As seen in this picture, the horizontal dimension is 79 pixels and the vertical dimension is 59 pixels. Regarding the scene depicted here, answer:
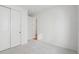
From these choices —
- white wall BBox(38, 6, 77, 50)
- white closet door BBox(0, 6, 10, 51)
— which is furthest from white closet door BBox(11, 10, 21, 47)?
white wall BBox(38, 6, 77, 50)

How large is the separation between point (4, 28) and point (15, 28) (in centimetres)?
90

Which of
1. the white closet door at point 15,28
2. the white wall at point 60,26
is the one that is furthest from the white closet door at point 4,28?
the white wall at point 60,26

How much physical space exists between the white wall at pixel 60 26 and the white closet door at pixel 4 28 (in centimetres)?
273

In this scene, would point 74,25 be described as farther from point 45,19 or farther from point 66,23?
point 45,19

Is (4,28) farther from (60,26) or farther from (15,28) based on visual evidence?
(60,26)

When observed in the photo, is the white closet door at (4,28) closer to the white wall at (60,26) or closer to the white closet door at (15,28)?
the white closet door at (15,28)

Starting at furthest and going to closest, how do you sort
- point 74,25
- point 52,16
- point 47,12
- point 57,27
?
point 47,12 → point 52,16 → point 57,27 → point 74,25

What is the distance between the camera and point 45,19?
20.5 feet

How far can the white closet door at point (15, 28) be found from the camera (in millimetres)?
4714

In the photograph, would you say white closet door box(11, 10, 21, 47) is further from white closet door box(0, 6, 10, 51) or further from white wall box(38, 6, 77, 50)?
white wall box(38, 6, 77, 50)

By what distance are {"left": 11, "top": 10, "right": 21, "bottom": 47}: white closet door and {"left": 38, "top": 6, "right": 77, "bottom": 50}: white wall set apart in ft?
6.58

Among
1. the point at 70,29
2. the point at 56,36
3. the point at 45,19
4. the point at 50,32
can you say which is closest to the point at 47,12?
the point at 45,19

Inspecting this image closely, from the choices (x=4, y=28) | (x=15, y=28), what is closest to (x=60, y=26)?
(x=15, y=28)

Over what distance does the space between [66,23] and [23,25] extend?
9.04 ft
